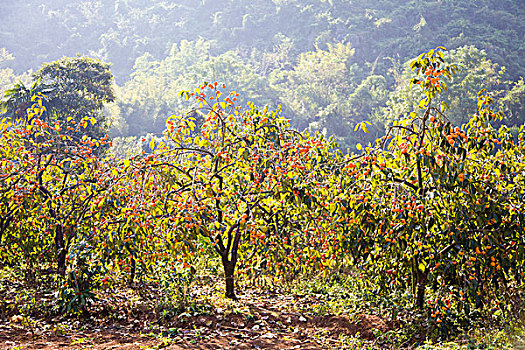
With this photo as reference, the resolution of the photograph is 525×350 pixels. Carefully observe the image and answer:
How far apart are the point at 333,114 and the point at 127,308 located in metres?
28.9

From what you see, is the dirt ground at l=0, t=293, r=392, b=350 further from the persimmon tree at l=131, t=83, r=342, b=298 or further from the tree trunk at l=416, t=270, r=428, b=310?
the persimmon tree at l=131, t=83, r=342, b=298

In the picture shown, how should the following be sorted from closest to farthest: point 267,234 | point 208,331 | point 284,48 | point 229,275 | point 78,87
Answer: point 208,331 → point 267,234 → point 229,275 → point 78,87 → point 284,48

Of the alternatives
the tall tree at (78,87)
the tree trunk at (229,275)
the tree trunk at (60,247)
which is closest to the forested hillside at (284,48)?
the tall tree at (78,87)

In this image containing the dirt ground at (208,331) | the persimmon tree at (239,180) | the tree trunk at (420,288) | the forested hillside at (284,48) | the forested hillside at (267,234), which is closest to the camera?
the forested hillside at (267,234)

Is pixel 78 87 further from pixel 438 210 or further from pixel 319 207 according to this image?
pixel 438 210

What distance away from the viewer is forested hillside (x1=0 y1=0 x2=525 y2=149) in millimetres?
33406

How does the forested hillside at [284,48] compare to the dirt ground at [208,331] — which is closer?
the dirt ground at [208,331]

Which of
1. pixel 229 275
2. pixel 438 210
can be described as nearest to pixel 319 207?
pixel 438 210

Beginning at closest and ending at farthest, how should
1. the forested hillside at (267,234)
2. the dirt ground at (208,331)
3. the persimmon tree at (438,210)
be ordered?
the persimmon tree at (438,210) < the forested hillside at (267,234) < the dirt ground at (208,331)

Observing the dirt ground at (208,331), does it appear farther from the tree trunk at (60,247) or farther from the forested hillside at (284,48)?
the forested hillside at (284,48)

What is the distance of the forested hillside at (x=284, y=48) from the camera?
3341 centimetres

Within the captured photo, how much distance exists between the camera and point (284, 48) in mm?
53094

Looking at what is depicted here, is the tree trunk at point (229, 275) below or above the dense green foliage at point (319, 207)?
below

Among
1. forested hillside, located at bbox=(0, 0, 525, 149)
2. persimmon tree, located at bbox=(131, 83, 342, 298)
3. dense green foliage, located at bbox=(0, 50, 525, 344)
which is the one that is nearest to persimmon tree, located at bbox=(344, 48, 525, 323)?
dense green foliage, located at bbox=(0, 50, 525, 344)
